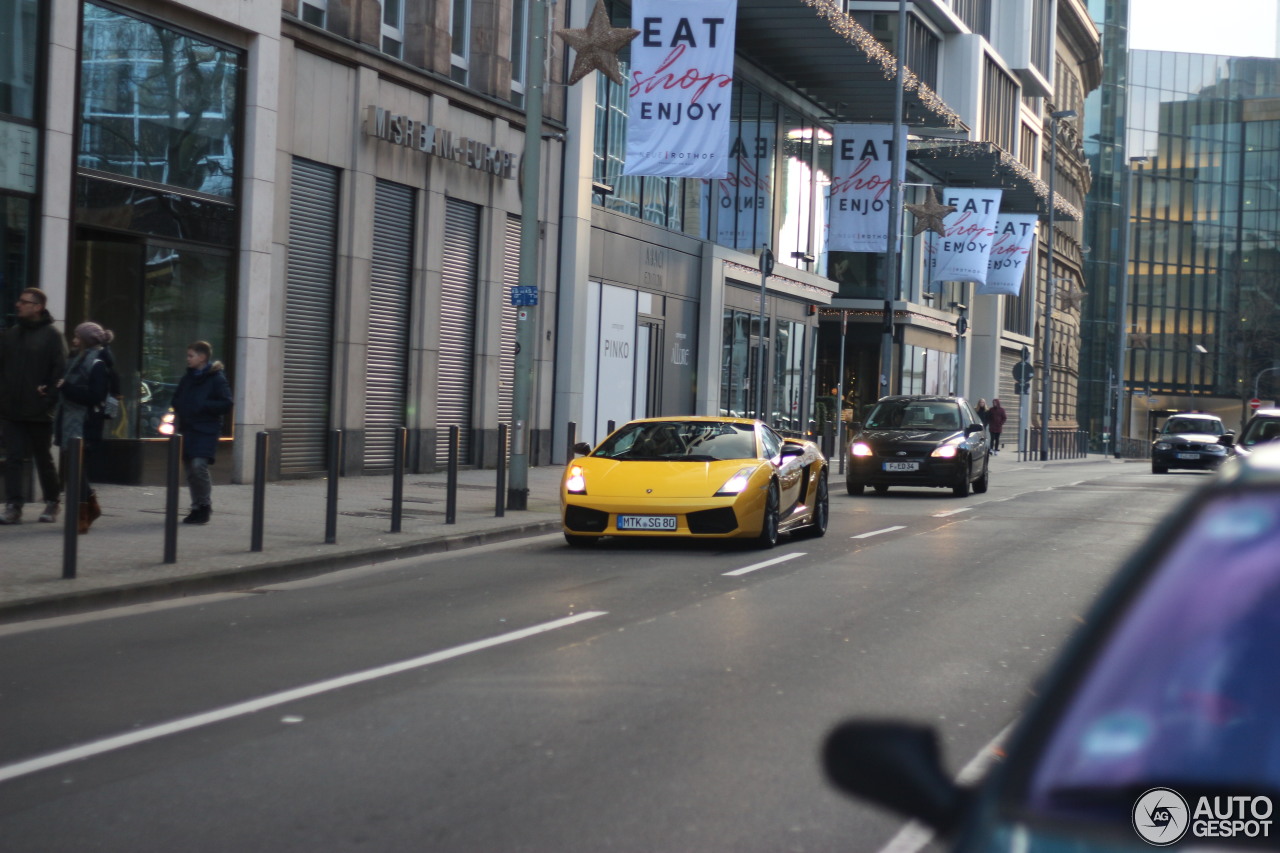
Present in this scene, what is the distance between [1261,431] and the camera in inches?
700

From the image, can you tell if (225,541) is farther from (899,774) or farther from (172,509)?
(899,774)

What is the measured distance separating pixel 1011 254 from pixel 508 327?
85.2 feet

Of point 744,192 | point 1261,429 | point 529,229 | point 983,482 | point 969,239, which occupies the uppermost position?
point 744,192

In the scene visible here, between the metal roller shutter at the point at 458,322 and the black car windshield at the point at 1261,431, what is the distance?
480 inches

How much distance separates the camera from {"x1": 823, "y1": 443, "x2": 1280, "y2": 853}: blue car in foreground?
192 cm

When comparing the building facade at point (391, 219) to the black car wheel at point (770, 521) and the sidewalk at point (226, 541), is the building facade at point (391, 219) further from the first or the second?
the black car wheel at point (770, 521)

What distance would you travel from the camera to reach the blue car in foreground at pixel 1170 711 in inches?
75.7

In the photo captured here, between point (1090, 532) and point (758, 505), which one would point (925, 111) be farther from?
point (758, 505)

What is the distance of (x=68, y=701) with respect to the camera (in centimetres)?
698

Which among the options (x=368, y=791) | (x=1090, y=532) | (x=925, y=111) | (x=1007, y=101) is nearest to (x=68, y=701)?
(x=368, y=791)

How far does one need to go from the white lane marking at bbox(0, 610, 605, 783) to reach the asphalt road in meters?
0.02

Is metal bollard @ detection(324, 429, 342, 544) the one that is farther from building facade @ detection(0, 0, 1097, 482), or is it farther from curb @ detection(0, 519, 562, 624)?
curb @ detection(0, 519, 562, 624)

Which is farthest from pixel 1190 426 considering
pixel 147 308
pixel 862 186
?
pixel 147 308

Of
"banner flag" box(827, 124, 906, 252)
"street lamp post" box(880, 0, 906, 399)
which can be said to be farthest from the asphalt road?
"banner flag" box(827, 124, 906, 252)
